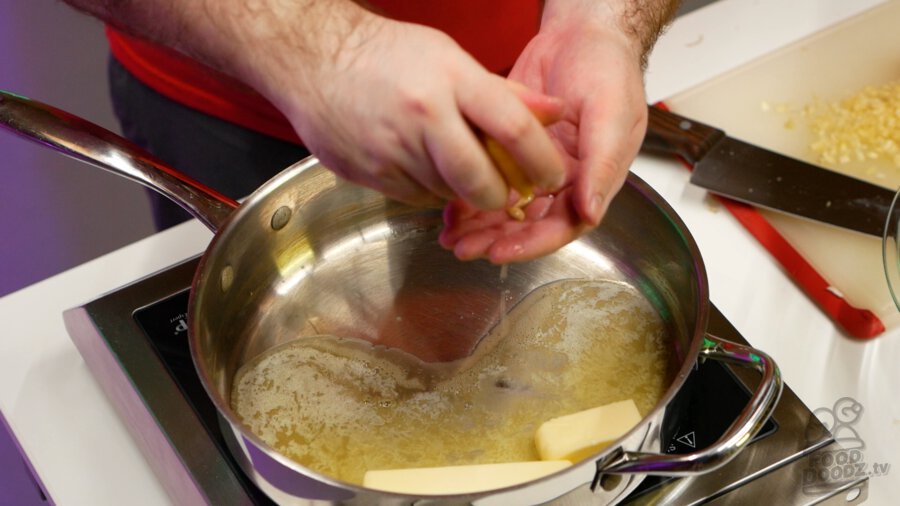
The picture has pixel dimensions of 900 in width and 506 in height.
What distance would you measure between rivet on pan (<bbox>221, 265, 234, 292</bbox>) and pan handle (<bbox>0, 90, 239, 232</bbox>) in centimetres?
3

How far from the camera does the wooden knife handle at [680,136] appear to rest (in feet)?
2.80

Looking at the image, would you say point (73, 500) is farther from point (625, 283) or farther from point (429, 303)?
point (625, 283)

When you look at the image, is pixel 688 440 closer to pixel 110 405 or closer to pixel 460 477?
pixel 460 477

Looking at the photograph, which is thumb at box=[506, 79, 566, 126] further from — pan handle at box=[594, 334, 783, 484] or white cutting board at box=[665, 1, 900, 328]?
white cutting board at box=[665, 1, 900, 328]

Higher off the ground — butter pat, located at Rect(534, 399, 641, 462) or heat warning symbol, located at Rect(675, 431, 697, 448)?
butter pat, located at Rect(534, 399, 641, 462)

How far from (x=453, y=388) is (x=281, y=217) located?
0.19 meters

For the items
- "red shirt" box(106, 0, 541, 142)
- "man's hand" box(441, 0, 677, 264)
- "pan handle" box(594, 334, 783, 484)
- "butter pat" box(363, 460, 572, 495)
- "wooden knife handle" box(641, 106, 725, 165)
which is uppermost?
"red shirt" box(106, 0, 541, 142)

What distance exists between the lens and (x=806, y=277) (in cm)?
78

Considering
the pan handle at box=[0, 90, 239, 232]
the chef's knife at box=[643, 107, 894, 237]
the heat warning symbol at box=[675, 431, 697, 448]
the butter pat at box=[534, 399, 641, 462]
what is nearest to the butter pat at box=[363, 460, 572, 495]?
the butter pat at box=[534, 399, 641, 462]

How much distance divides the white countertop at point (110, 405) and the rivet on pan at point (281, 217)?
0.13 m

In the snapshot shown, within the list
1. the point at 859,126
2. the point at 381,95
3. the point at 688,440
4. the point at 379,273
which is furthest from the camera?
the point at 859,126

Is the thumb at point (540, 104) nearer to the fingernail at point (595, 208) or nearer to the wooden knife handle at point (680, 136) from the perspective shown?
the fingernail at point (595, 208)

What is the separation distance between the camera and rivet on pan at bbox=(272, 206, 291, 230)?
2.40 ft

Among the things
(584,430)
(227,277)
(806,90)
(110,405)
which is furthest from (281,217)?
(806,90)
